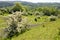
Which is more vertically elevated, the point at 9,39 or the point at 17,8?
the point at 9,39

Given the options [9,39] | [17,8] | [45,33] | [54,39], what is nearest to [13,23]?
[9,39]

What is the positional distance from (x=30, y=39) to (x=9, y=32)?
428cm

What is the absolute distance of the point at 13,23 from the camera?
21.3 meters

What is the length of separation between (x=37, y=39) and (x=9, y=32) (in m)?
5.02

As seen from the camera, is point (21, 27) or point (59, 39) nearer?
point (59, 39)

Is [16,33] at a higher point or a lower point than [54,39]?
lower

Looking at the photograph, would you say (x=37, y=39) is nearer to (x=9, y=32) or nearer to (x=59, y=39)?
(x=59, y=39)

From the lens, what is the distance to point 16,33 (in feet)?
68.7

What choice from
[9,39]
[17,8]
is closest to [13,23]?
[9,39]

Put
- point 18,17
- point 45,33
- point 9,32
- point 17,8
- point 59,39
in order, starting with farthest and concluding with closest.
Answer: point 17,8, point 18,17, point 9,32, point 45,33, point 59,39

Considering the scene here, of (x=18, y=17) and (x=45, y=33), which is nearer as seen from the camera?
(x=45, y=33)

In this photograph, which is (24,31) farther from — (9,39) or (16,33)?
(9,39)

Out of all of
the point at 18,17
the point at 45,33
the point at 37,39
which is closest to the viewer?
the point at 37,39

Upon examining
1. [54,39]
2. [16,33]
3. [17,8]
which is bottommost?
[17,8]
